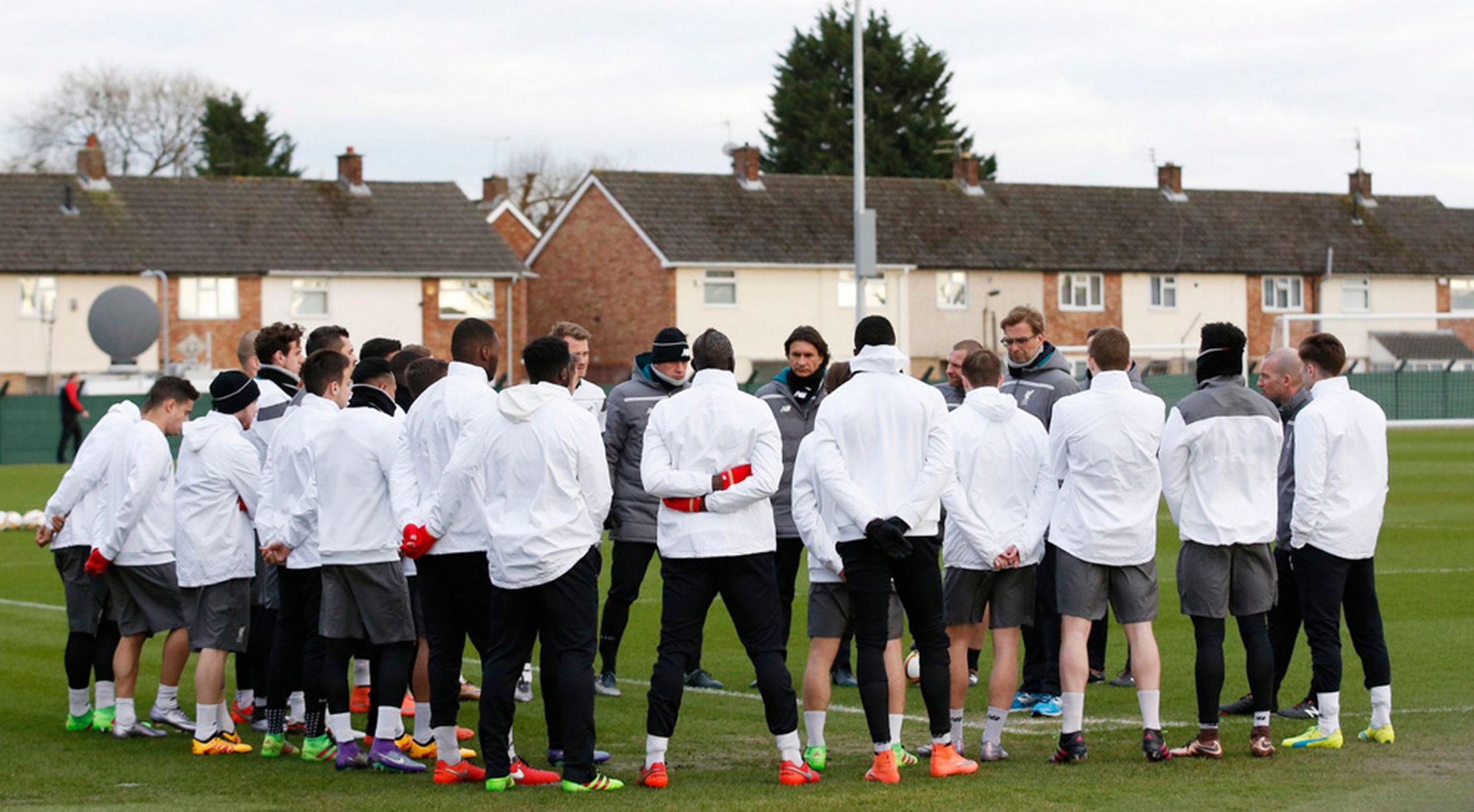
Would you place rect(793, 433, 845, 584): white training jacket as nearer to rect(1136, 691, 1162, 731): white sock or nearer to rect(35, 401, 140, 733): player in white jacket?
rect(1136, 691, 1162, 731): white sock

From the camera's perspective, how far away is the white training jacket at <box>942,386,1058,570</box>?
29.1 feet

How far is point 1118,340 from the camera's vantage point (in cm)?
867

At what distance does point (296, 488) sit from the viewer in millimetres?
8852

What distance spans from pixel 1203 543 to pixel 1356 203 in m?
63.4

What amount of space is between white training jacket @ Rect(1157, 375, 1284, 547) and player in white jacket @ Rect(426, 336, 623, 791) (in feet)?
9.20

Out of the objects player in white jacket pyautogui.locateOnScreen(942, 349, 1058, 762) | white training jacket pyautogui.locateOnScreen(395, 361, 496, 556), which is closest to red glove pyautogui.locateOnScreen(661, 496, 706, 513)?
white training jacket pyautogui.locateOnScreen(395, 361, 496, 556)

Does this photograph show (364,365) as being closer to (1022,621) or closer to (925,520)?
(925,520)

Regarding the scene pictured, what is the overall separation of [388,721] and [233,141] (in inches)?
2767

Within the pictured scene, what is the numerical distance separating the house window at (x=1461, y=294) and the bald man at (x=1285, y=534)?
6143cm

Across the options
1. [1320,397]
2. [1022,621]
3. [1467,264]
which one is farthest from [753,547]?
[1467,264]

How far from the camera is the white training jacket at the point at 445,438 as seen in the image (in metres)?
8.35

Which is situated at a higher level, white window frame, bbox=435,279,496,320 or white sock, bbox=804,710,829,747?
white window frame, bbox=435,279,496,320

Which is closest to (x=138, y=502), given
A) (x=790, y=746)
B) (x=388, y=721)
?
(x=388, y=721)

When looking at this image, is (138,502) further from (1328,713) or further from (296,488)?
(1328,713)
